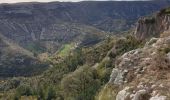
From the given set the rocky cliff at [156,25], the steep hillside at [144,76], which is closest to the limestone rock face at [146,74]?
the steep hillside at [144,76]

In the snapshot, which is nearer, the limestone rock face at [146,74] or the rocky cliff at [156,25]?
the limestone rock face at [146,74]

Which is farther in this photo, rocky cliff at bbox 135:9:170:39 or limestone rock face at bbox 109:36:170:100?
rocky cliff at bbox 135:9:170:39

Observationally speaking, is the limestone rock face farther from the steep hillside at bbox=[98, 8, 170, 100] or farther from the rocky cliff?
the rocky cliff

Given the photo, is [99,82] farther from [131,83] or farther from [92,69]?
[131,83]

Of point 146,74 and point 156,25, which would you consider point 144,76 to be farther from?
point 156,25

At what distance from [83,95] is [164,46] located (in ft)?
451

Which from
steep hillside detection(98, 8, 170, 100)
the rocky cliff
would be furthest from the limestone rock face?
the rocky cliff

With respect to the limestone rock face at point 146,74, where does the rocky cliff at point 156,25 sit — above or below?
below

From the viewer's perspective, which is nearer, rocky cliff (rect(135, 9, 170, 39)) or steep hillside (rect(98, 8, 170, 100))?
steep hillside (rect(98, 8, 170, 100))

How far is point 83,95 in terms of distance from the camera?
175 meters

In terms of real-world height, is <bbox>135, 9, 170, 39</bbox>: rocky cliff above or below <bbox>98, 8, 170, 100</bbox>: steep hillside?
below

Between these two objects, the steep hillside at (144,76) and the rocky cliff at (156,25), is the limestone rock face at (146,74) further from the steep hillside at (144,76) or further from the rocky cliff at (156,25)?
the rocky cliff at (156,25)

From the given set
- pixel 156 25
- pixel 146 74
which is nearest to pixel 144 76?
pixel 146 74

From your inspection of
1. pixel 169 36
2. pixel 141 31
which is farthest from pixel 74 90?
pixel 169 36
